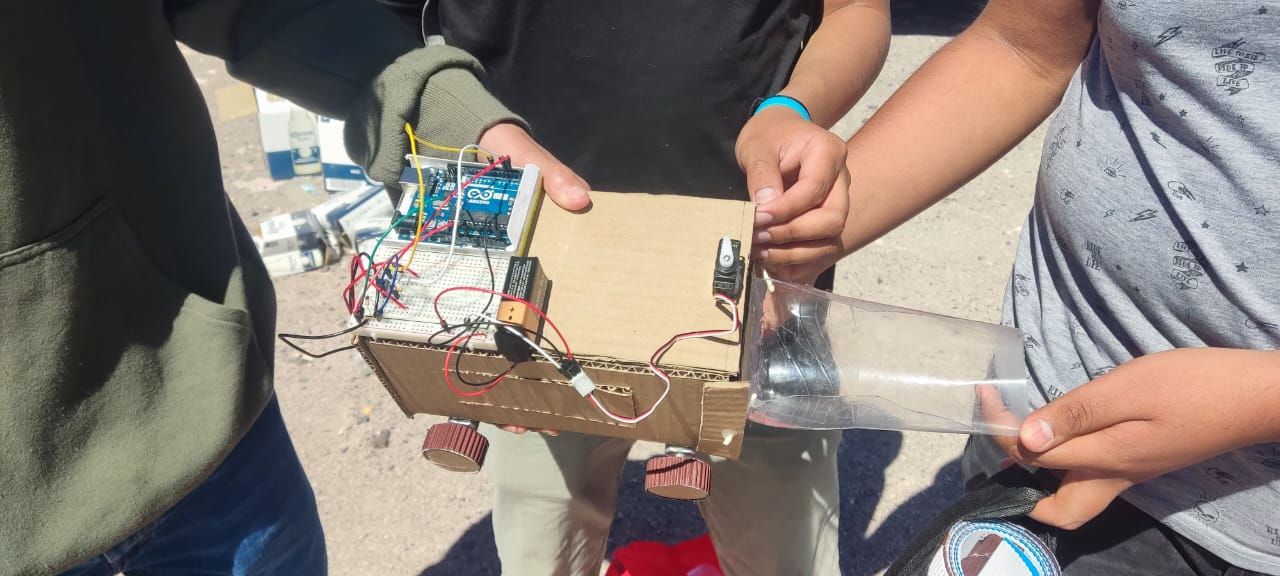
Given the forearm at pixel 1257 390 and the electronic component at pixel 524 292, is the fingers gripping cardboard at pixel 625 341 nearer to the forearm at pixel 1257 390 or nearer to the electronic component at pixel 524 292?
the electronic component at pixel 524 292

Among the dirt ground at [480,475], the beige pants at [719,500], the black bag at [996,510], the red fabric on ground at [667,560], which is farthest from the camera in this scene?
the dirt ground at [480,475]

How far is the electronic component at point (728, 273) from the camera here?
965mm

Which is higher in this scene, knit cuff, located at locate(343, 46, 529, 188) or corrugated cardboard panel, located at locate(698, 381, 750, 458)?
knit cuff, located at locate(343, 46, 529, 188)

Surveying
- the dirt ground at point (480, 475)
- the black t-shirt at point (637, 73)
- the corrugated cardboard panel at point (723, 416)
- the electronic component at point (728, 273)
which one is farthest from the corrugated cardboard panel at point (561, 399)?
the dirt ground at point (480, 475)

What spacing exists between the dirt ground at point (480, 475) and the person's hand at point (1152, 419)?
1.37 m

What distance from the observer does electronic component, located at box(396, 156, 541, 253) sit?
1039mm

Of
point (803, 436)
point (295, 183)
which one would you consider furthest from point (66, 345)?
point (295, 183)

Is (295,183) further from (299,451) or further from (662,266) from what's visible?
(662,266)

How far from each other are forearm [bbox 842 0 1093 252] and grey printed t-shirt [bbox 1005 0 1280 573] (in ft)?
0.21

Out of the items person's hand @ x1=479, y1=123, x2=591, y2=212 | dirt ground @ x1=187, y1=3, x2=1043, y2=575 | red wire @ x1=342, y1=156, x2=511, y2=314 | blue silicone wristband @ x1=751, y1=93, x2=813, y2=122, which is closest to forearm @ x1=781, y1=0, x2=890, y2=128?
blue silicone wristband @ x1=751, y1=93, x2=813, y2=122

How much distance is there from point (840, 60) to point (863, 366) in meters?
0.58

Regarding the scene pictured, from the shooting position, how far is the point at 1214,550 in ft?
→ 3.07

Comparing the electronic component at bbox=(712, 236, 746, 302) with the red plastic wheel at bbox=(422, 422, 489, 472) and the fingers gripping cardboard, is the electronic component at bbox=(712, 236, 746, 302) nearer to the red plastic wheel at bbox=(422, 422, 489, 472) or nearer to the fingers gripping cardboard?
the fingers gripping cardboard

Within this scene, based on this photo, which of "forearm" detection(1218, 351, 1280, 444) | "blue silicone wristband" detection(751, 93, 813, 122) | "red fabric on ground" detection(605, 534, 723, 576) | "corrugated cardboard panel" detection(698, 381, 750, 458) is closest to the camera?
"forearm" detection(1218, 351, 1280, 444)
